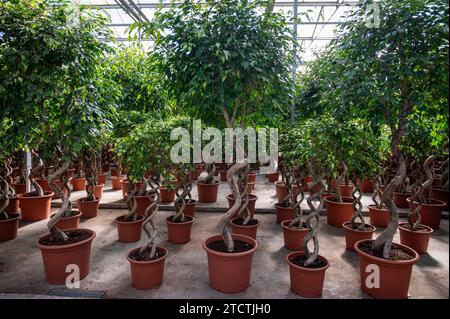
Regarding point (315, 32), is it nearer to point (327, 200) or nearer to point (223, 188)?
point (223, 188)

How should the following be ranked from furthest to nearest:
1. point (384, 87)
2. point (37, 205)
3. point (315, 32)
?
1. point (315, 32)
2. point (37, 205)
3. point (384, 87)

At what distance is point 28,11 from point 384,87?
11.6ft

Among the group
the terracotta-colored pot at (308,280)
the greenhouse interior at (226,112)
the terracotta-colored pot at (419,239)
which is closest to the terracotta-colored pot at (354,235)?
the greenhouse interior at (226,112)

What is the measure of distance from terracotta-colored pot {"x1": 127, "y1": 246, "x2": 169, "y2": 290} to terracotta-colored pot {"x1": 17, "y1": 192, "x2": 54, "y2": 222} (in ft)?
10.1

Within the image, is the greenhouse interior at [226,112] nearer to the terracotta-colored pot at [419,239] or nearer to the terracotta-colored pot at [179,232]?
the terracotta-colored pot at [419,239]

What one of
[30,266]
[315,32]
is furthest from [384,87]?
[315,32]

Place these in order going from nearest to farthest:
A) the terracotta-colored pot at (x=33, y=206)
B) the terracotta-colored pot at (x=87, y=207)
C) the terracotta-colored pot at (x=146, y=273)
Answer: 1. the terracotta-colored pot at (x=146, y=273)
2. the terracotta-colored pot at (x=33, y=206)
3. the terracotta-colored pot at (x=87, y=207)

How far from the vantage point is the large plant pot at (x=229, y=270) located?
9.48 feet

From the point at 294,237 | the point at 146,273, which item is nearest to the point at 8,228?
the point at 146,273

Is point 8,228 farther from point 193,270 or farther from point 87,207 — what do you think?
point 193,270

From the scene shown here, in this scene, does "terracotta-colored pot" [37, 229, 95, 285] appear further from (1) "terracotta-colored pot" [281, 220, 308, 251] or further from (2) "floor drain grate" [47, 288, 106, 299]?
(1) "terracotta-colored pot" [281, 220, 308, 251]

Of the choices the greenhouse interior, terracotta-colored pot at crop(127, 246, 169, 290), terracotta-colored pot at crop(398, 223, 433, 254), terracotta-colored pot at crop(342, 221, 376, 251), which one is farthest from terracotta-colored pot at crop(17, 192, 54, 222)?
terracotta-colored pot at crop(398, 223, 433, 254)

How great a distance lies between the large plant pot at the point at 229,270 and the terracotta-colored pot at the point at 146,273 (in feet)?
1.83

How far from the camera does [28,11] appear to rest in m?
2.87
